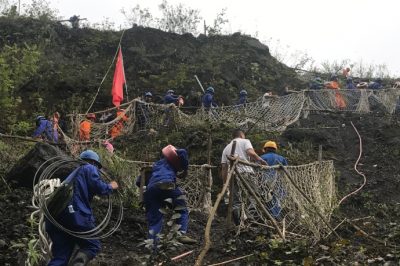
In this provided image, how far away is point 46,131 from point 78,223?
6.45 meters

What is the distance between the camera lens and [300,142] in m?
12.2

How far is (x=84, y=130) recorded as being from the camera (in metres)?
11.2

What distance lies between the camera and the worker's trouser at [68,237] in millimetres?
4523

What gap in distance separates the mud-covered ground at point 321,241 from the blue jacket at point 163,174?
726mm

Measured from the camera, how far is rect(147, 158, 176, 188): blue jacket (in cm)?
550

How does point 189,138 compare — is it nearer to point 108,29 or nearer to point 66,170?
point 66,170

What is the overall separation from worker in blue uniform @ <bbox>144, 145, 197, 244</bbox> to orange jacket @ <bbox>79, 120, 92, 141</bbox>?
18.7 ft

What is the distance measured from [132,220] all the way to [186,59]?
1414 centimetres

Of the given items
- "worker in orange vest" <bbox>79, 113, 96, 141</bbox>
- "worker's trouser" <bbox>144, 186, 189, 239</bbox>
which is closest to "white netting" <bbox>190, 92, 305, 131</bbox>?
"worker in orange vest" <bbox>79, 113, 96, 141</bbox>

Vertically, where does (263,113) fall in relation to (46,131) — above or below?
above

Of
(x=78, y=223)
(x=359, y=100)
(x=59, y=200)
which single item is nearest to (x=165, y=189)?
(x=78, y=223)

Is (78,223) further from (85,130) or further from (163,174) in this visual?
(85,130)

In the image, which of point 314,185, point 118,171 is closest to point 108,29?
point 118,171

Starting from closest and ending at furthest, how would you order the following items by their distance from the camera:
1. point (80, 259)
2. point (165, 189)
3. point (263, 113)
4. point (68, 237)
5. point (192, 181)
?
point (80, 259) < point (68, 237) < point (165, 189) < point (192, 181) < point (263, 113)
